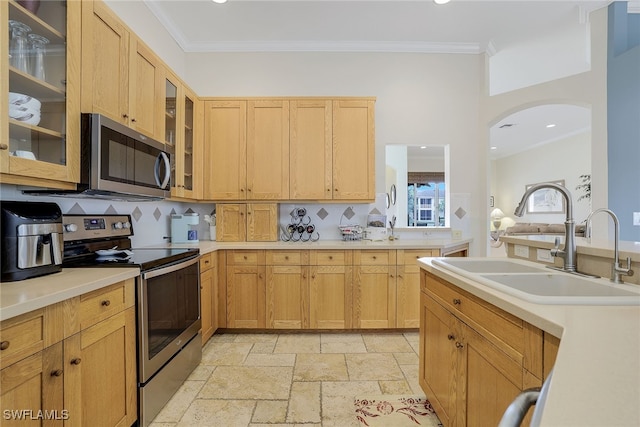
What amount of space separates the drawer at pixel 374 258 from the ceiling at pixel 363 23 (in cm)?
236

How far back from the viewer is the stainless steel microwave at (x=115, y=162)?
1.59m

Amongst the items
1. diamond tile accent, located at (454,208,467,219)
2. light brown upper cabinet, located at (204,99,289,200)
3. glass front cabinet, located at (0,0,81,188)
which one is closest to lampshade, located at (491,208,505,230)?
diamond tile accent, located at (454,208,467,219)

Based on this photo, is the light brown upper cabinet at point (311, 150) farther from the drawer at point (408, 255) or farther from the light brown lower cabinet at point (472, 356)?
the light brown lower cabinet at point (472, 356)

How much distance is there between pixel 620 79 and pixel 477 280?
2.94 meters

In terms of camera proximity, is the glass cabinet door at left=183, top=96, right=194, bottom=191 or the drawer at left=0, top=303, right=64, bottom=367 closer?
the drawer at left=0, top=303, right=64, bottom=367

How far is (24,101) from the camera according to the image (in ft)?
4.36

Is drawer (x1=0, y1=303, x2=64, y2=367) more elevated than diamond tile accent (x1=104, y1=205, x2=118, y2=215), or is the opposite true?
diamond tile accent (x1=104, y1=205, x2=118, y2=215)

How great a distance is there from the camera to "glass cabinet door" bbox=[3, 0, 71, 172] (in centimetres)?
130

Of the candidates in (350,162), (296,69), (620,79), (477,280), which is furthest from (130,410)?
(620,79)

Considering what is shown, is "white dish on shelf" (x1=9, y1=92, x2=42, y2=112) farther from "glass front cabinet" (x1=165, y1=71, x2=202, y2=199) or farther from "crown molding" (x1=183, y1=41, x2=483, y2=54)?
"crown molding" (x1=183, y1=41, x2=483, y2=54)

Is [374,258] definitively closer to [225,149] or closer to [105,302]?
[225,149]

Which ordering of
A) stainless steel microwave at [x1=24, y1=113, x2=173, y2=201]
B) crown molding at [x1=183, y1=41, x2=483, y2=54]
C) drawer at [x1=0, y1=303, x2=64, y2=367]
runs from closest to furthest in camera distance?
drawer at [x1=0, y1=303, x2=64, y2=367] < stainless steel microwave at [x1=24, y1=113, x2=173, y2=201] < crown molding at [x1=183, y1=41, x2=483, y2=54]

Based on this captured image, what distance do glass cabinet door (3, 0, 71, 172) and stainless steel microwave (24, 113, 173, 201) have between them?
4.2 inches

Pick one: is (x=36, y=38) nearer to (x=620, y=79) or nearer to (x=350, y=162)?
(x=350, y=162)
